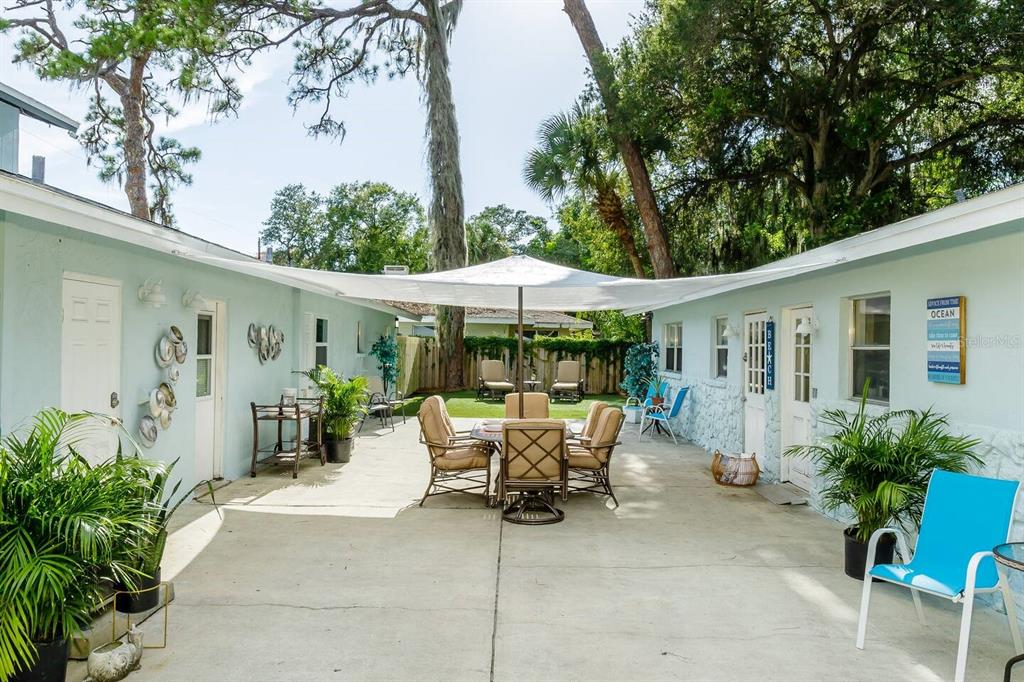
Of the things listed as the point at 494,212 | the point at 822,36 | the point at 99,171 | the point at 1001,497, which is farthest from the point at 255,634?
the point at 494,212

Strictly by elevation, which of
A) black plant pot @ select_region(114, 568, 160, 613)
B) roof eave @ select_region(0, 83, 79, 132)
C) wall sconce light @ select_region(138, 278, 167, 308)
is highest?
roof eave @ select_region(0, 83, 79, 132)

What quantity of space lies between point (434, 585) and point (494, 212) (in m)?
35.8

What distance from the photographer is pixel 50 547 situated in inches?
107

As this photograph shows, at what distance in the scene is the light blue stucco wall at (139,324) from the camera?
4094 mm

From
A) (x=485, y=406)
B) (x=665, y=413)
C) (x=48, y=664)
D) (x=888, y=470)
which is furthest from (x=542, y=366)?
(x=48, y=664)

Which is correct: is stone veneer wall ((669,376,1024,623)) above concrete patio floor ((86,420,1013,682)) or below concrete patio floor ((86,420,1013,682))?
above

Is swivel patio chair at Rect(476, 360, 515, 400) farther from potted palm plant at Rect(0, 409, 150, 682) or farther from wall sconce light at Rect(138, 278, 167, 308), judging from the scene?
potted palm plant at Rect(0, 409, 150, 682)

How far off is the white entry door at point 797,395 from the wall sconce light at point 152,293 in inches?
235

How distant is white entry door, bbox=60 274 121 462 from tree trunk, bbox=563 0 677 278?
7.92 metres

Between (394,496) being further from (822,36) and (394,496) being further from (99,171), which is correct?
(99,171)

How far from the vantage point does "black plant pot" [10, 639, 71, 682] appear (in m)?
2.72

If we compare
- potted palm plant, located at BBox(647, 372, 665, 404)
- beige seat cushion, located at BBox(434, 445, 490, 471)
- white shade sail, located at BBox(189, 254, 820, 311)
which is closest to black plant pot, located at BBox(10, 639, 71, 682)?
white shade sail, located at BBox(189, 254, 820, 311)

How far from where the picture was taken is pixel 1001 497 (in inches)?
137

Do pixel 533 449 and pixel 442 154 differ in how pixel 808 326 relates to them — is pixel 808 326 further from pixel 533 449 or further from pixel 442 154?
pixel 442 154
